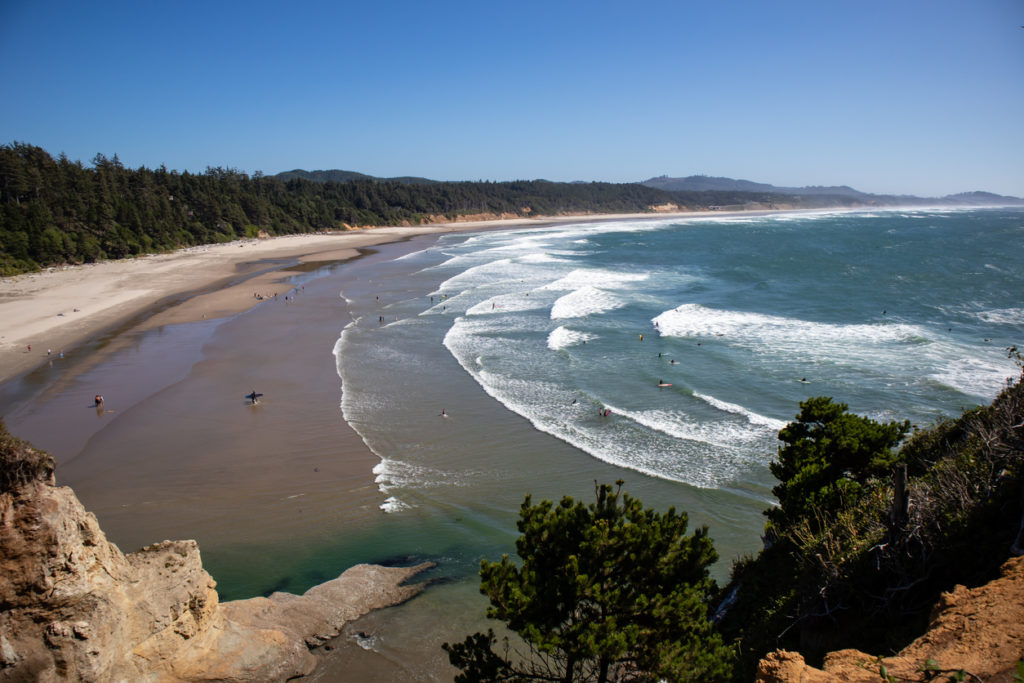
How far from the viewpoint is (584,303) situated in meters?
41.1

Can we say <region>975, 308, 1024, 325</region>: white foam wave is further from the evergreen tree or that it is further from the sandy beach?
the sandy beach

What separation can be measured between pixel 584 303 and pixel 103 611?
3563 centimetres

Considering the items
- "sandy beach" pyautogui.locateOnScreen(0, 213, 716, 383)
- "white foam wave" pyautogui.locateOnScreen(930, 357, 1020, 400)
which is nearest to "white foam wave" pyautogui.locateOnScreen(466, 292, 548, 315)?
"sandy beach" pyautogui.locateOnScreen(0, 213, 716, 383)

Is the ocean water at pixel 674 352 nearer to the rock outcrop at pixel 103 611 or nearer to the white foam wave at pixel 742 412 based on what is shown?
the white foam wave at pixel 742 412

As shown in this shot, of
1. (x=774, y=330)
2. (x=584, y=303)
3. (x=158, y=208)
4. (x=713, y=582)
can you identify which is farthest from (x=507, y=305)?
(x=158, y=208)

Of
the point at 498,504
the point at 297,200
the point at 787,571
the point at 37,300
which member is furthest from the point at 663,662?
the point at 297,200

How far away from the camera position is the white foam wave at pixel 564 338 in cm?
3016

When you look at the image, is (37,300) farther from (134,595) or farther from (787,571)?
(787,571)

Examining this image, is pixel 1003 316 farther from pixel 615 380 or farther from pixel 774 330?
Answer: pixel 615 380

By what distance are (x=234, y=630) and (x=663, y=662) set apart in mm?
7018

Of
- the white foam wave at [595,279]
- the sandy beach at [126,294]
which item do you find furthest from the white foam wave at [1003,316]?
the sandy beach at [126,294]

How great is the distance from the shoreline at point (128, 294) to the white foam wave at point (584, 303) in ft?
72.0

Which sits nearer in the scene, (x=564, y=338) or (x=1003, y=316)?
(x=564, y=338)

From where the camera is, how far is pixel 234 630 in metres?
9.52
